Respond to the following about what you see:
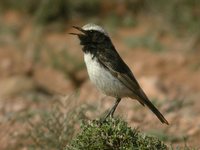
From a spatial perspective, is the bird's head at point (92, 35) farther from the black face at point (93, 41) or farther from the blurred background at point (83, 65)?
the blurred background at point (83, 65)

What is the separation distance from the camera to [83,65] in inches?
610

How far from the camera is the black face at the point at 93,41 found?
8.83 m

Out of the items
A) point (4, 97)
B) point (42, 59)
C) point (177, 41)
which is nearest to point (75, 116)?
point (4, 97)

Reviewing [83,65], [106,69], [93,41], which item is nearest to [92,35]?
[93,41]

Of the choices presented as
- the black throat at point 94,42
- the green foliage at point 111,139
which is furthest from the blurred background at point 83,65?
the green foliage at point 111,139

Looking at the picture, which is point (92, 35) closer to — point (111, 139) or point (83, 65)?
point (111, 139)

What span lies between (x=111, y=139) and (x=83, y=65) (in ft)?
27.3

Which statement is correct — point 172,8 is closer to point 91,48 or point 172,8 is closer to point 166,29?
point 166,29

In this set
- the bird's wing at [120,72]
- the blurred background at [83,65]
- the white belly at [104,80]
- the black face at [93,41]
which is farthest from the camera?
the blurred background at [83,65]

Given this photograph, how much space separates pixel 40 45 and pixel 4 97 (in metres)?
3.69

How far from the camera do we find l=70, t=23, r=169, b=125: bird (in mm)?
8562

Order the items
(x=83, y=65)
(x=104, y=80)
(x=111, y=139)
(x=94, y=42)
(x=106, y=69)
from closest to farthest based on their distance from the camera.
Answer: (x=111, y=139), (x=104, y=80), (x=106, y=69), (x=94, y=42), (x=83, y=65)

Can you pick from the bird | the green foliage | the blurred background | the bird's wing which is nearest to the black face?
the bird

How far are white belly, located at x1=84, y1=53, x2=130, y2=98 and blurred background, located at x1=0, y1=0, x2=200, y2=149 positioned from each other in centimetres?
115
